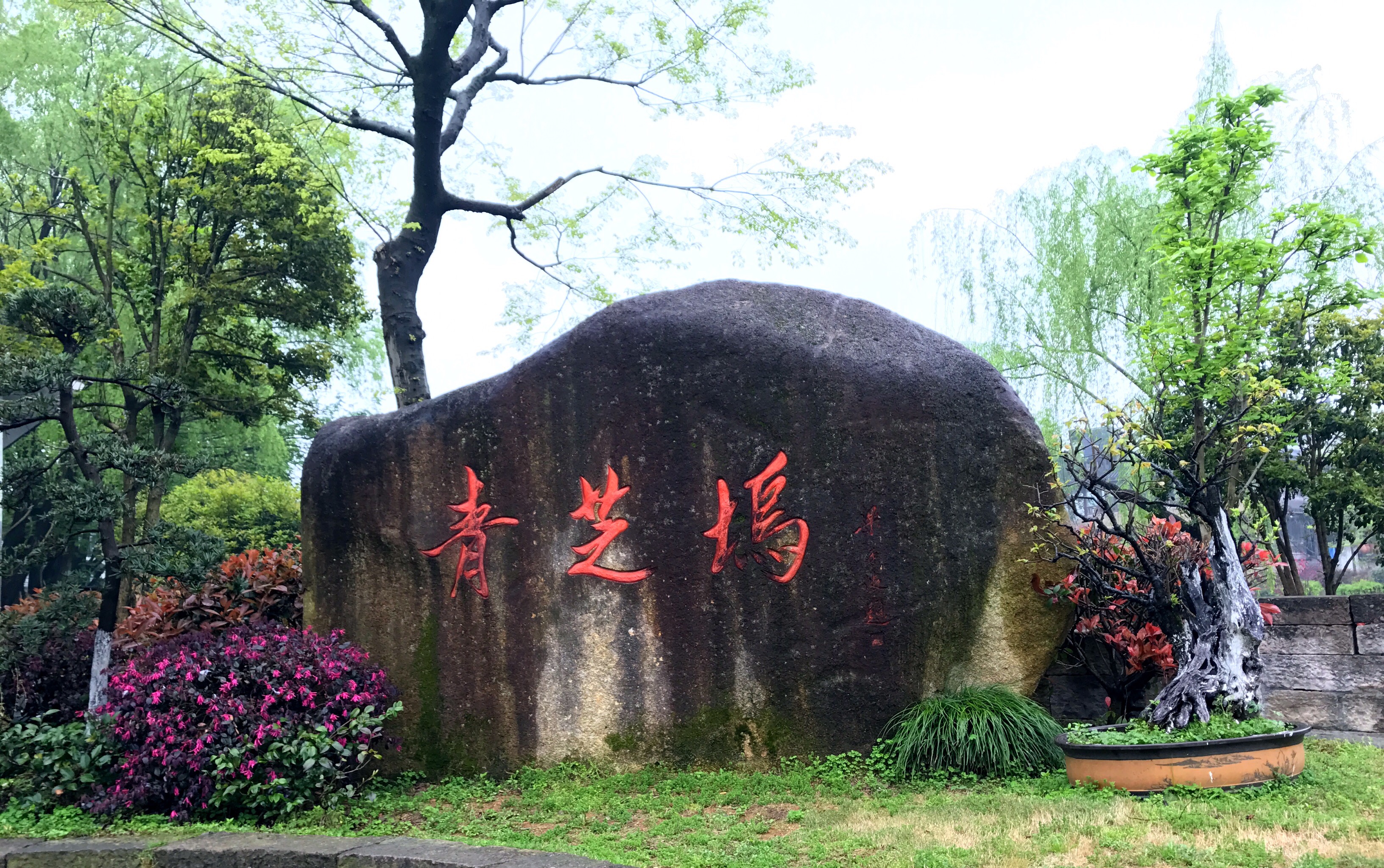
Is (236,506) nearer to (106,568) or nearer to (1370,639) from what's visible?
(106,568)

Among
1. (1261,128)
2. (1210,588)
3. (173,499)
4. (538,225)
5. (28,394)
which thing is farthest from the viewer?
(173,499)

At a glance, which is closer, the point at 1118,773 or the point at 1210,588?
the point at 1118,773

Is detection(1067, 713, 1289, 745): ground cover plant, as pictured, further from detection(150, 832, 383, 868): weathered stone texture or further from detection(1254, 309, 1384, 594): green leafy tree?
detection(1254, 309, 1384, 594): green leafy tree

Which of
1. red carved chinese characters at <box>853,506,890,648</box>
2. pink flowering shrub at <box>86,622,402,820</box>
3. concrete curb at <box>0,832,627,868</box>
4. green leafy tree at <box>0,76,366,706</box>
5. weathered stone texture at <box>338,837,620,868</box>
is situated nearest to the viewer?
weathered stone texture at <box>338,837,620,868</box>

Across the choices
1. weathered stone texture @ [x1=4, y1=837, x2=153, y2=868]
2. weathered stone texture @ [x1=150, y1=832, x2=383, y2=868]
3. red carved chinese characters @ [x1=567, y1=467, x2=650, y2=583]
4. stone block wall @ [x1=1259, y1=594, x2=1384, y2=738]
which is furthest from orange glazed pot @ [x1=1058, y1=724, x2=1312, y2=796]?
weathered stone texture @ [x1=4, y1=837, x2=153, y2=868]

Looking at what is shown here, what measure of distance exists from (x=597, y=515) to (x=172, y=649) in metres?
2.53

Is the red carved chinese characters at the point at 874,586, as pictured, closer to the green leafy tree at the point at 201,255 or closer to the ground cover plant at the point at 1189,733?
the ground cover plant at the point at 1189,733

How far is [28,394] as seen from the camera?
6242 mm

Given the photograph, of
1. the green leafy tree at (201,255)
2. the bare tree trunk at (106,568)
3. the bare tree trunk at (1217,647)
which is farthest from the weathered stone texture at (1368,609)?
the green leafy tree at (201,255)

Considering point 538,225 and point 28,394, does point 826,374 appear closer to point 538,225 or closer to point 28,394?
point 28,394

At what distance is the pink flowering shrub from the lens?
491cm

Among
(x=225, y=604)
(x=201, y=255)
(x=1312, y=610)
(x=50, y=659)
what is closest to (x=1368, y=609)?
(x=1312, y=610)

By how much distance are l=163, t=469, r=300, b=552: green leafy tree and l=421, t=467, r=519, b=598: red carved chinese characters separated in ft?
28.0

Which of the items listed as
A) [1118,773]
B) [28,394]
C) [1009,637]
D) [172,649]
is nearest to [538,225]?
[28,394]
